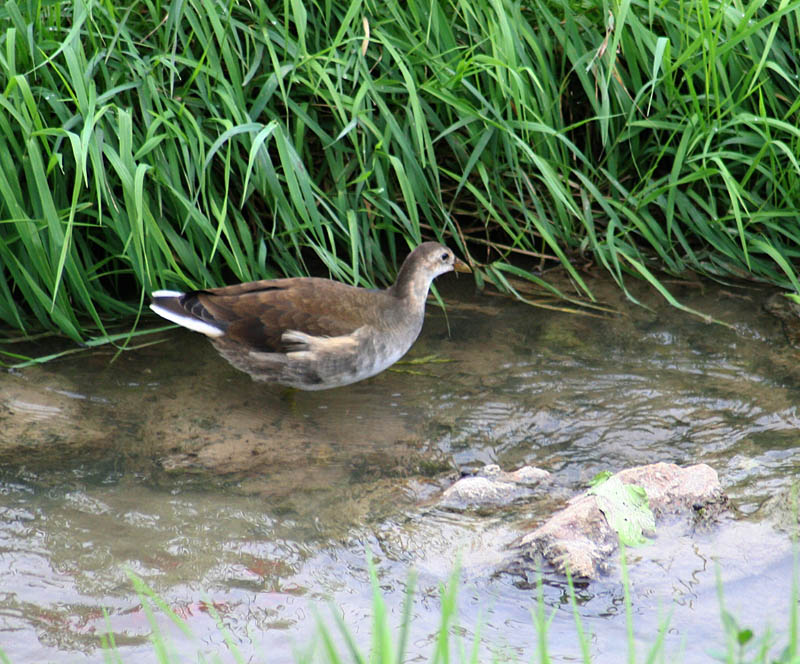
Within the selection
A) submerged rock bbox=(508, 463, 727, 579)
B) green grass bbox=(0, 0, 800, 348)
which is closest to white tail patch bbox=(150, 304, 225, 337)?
green grass bbox=(0, 0, 800, 348)

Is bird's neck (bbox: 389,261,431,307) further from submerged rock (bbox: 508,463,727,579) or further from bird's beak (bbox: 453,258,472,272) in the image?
submerged rock (bbox: 508,463,727,579)

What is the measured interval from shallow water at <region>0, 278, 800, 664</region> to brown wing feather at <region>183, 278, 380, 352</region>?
1.04ft

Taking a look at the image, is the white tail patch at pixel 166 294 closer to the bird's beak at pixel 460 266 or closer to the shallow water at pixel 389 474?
the shallow water at pixel 389 474

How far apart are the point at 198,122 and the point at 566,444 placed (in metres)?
2.16

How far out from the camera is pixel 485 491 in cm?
352

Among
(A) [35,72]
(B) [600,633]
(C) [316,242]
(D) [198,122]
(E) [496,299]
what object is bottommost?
(B) [600,633]

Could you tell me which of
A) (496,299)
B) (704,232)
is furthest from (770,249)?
(496,299)

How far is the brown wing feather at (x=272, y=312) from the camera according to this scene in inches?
171

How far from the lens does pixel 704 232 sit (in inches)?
200

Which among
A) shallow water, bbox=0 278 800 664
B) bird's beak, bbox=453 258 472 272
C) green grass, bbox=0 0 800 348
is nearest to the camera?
shallow water, bbox=0 278 800 664

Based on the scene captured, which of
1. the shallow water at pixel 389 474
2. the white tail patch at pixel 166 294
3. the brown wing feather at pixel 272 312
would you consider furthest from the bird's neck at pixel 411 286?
the white tail patch at pixel 166 294

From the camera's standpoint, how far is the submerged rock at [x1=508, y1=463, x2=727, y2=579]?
3.04 meters

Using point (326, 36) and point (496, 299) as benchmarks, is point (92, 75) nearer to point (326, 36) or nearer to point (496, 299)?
point (326, 36)

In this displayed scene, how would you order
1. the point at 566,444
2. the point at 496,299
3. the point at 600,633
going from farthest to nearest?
the point at 496,299, the point at 566,444, the point at 600,633
